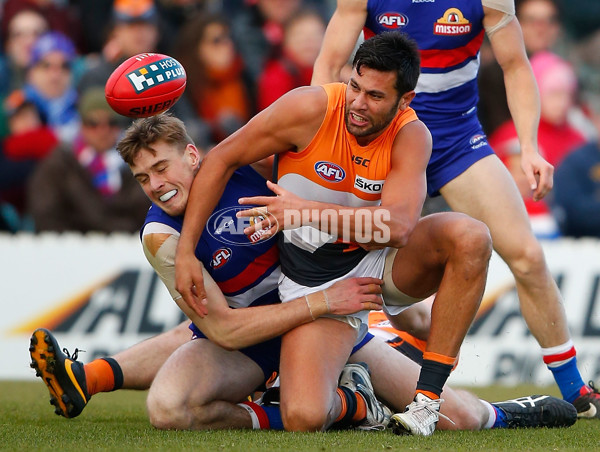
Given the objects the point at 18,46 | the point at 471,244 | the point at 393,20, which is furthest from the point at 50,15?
the point at 471,244

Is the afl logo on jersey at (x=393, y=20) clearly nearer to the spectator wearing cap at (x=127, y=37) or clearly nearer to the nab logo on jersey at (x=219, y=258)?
the nab logo on jersey at (x=219, y=258)

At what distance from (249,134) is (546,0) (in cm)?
684

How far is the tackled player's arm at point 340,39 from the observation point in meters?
5.54

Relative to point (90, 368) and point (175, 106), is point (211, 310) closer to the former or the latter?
point (90, 368)

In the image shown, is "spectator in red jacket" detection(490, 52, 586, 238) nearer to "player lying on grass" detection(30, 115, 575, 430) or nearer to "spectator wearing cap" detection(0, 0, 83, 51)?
"spectator wearing cap" detection(0, 0, 83, 51)

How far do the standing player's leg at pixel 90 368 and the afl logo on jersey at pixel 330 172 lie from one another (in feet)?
4.59

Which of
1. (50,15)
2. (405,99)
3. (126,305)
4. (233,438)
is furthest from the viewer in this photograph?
(50,15)

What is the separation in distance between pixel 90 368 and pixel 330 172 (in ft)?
5.36

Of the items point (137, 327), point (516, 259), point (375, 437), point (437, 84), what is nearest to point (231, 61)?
point (137, 327)

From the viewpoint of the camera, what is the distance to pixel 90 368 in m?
5.22

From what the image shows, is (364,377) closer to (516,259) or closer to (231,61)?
(516,259)

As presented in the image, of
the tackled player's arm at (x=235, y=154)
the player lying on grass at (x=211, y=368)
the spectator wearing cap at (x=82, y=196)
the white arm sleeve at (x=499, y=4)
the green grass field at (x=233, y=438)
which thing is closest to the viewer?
the green grass field at (x=233, y=438)

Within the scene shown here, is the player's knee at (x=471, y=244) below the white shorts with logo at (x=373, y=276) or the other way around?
the other way around

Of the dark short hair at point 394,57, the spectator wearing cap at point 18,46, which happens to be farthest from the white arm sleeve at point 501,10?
the spectator wearing cap at point 18,46
